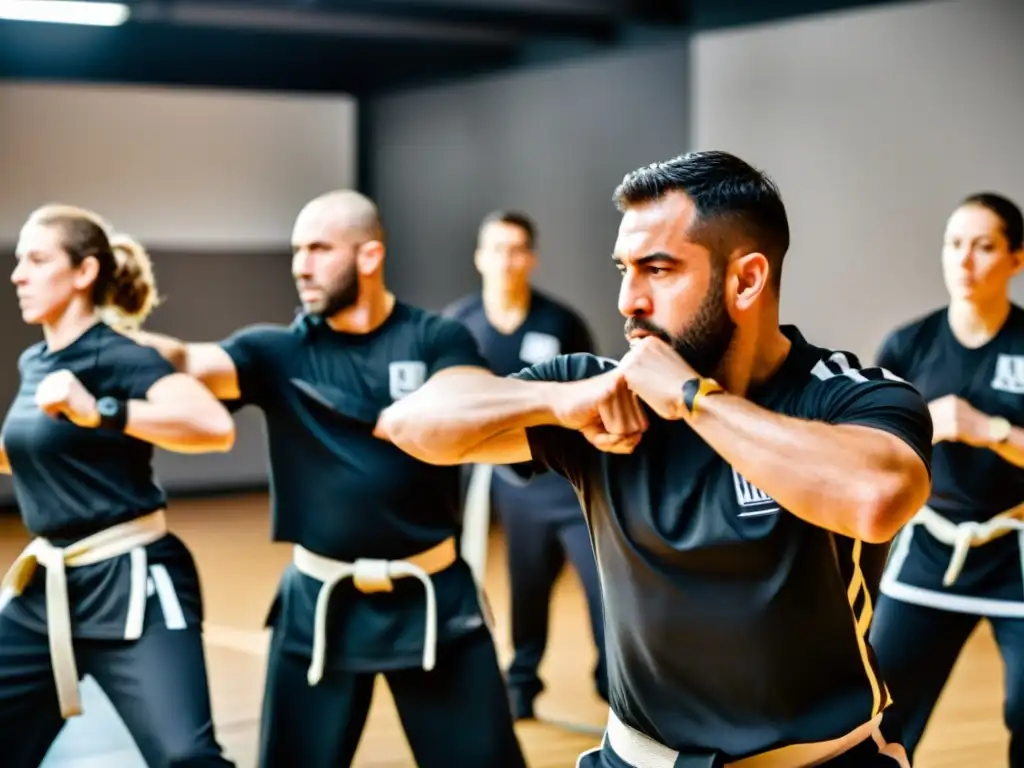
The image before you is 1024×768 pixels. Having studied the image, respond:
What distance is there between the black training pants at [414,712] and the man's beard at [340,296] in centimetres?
68

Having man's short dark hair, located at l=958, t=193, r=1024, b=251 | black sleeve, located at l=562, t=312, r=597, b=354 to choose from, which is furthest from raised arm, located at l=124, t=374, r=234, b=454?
black sleeve, located at l=562, t=312, r=597, b=354

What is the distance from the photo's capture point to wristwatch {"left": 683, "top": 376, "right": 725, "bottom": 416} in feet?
5.30

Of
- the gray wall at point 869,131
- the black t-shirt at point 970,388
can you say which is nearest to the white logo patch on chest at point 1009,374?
the black t-shirt at point 970,388

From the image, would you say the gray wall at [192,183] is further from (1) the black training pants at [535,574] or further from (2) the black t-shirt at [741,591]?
(2) the black t-shirt at [741,591]

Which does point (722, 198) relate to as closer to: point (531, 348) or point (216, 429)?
point (216, 429)

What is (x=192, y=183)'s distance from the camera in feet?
28.1

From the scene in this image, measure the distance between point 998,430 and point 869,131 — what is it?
10.1ft

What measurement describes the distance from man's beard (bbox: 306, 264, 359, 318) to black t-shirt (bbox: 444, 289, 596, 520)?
61.0 inches

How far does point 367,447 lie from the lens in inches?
115

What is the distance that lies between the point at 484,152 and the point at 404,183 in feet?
2.97

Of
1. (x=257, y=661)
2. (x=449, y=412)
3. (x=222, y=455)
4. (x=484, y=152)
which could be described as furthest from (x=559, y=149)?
(x=449, y=412)

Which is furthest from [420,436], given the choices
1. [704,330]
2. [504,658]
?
[504,658]

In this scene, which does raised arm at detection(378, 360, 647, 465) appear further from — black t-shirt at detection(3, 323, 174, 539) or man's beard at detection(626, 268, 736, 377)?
black t-shirt at detection(3, 323, 174, 539)

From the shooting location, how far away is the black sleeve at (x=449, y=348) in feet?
9.85
